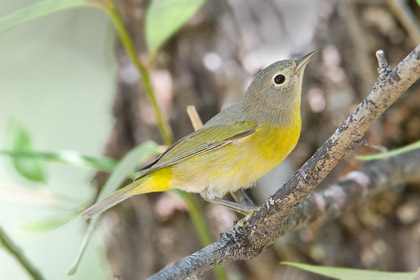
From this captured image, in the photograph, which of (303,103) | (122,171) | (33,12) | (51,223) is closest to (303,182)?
(122,171)

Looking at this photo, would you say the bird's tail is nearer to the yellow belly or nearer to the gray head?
the yellow belly

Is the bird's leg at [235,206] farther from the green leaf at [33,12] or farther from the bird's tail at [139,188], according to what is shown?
the green leaf at [33,12]

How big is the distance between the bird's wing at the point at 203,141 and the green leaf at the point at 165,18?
386 millimetres

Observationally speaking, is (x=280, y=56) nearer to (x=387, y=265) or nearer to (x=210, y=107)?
(x=210, y=107)

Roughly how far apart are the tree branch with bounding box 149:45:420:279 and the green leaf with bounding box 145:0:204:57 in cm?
81

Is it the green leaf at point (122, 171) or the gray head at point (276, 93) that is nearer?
the green leaf at point (122, 171)

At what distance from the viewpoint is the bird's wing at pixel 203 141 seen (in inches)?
79.0

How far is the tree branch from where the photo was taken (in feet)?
3.28

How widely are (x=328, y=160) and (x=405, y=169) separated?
1.12m

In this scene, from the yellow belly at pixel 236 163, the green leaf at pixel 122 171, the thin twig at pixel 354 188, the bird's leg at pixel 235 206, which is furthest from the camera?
the yellow belly at pixel 236 163

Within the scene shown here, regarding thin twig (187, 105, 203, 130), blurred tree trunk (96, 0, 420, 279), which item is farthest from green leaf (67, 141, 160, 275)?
blurred tree trunk (96, 0, 420, 279)

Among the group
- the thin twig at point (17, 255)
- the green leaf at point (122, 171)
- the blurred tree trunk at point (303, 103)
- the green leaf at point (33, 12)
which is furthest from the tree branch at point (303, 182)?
the blurred tree trunk at point (303, 103)

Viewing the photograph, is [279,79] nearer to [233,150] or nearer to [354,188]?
[233,150]

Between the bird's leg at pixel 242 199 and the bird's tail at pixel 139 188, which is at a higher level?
the bird's tail at pixel 139 188
